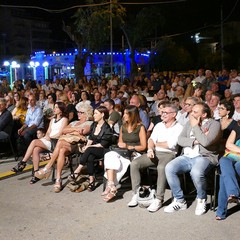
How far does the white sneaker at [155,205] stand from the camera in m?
5.27

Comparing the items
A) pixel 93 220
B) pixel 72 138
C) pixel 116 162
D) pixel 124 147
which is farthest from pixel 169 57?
pixel 93 220

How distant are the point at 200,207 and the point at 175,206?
12.5 inches

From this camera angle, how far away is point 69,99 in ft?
37.1

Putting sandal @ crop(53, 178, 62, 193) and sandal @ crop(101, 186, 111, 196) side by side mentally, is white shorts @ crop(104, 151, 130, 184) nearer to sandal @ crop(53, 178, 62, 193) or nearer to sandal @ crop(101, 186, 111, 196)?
sandal @ crop(101, 186, 111, 196)

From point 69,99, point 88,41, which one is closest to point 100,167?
point 69,99

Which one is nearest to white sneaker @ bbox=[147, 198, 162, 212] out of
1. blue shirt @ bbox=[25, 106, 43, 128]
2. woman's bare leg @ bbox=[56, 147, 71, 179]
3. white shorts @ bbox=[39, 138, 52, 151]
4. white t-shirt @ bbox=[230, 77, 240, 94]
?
woman's bare leg @ bbox=[56, 147, 71, 179]

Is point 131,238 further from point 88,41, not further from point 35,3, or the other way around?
point 35,3

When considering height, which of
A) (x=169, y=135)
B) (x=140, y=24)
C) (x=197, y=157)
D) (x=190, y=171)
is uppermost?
(x=140, y=24)

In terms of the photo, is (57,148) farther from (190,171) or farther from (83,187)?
(190,171)

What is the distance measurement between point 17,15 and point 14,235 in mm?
70180

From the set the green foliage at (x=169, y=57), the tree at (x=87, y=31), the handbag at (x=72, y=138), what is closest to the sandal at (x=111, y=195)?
the handbag at (x=72, y=138)

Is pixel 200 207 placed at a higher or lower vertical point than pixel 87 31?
lower

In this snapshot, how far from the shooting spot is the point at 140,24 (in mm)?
29219

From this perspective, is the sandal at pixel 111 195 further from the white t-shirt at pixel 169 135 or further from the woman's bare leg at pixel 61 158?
the woman's bare leg at pixel 61 158
